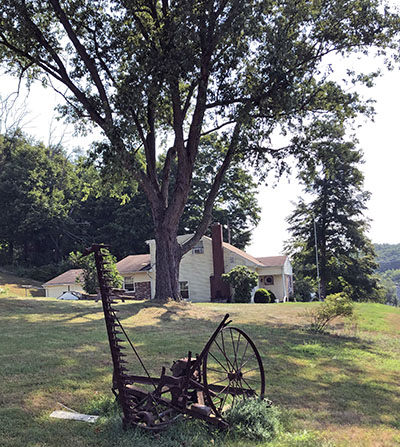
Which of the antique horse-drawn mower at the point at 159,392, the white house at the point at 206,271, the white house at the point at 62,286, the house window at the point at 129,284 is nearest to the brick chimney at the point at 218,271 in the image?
the white house at the point at 206,271

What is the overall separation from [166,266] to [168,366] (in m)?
9.38

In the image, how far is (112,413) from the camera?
5.14 metres

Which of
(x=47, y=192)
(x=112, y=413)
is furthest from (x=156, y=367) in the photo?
(x=47, y=192)

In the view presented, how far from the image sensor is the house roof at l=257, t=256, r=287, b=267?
37.1 metres

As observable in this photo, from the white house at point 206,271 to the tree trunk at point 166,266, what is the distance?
16.4 meters

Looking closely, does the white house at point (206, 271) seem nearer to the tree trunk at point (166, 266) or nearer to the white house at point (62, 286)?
the white house at point (62, 286)

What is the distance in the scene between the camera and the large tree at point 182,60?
1538 cm

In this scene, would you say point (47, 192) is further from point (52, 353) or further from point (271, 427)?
point (271, 427)

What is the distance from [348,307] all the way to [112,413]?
993cm

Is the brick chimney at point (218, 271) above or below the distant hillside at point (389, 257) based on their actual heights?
below

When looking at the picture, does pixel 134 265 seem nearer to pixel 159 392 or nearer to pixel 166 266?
pixel 166 266

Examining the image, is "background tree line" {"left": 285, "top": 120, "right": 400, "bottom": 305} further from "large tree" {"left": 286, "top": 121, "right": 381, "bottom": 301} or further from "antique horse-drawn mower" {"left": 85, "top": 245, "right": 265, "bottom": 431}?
"antique horse-drawn mower" {"left": 85, "top": 245, "right": 265, "bottom": 431}

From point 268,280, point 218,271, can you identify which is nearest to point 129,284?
point 218,271

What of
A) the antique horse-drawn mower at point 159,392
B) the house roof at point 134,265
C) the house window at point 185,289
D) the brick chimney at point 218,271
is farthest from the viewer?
the house roof at point 134,265
